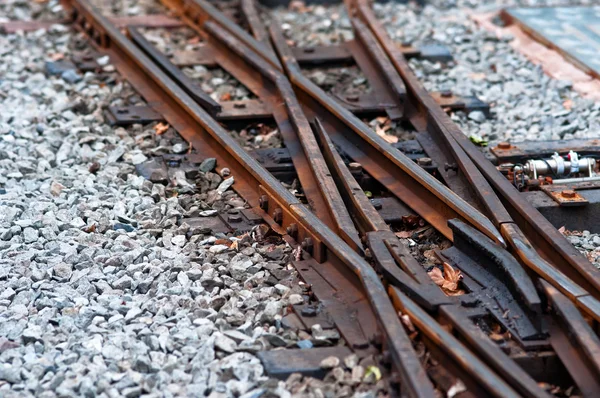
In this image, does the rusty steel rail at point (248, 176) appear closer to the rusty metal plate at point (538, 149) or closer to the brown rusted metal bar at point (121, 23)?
the brown rusted metal bar at point (121, 23)

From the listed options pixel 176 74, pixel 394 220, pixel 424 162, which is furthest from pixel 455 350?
pixel 176 74

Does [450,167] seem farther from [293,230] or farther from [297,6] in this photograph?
[297,6]

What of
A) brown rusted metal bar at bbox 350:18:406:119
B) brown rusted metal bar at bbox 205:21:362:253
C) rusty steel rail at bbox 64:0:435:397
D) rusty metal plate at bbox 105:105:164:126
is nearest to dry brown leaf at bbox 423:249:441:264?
brown rusted metal bar at bbox 205:21:362:253

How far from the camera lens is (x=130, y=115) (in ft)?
24.9

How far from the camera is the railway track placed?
4.35 m

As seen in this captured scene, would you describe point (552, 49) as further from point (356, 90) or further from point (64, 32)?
point (64, 32)

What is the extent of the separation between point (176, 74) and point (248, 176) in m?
2.16

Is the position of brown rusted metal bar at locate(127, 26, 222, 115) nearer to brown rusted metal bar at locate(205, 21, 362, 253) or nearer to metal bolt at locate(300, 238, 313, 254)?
brown rusted metal bar at locate(205, 21, 362, 253)

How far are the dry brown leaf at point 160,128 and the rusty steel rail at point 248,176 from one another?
7 cm

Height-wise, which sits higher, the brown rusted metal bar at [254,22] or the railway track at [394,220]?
the railway track at [394,220]

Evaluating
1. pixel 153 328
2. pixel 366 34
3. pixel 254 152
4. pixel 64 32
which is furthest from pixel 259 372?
pixel 64 32

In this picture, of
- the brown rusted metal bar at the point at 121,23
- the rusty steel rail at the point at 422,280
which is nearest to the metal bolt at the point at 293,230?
the rusty steel rail at the point at 422,280

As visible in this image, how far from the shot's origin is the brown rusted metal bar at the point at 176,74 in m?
7.50

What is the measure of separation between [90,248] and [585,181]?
295 cm
